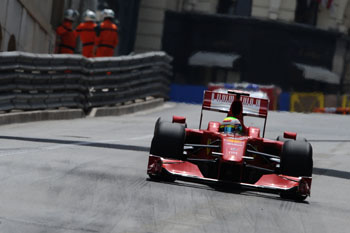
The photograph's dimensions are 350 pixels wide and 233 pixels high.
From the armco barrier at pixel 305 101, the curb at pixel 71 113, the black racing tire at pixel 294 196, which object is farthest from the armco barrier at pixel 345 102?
the black racing tire at pixel 294 196

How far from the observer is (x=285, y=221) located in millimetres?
7242

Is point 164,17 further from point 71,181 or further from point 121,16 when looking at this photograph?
point 71,181

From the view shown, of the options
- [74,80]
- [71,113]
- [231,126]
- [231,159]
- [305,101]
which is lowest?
[305,101]

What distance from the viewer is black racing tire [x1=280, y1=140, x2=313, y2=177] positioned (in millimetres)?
8938

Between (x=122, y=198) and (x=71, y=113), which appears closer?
(x=122, y=198)

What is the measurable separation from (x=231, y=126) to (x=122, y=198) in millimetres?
2571

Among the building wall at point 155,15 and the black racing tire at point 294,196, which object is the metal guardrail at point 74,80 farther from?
the building wall at point 155,15

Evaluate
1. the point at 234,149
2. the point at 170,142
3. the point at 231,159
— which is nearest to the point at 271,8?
the point at 170,142

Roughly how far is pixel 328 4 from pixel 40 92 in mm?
24581

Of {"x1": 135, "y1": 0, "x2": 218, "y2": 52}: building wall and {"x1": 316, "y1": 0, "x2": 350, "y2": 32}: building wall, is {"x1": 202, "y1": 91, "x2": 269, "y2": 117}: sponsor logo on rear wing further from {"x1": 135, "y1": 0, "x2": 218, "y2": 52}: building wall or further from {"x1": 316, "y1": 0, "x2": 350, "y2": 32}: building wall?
{"x1": 316, "y1": 0, "x2": 350, "y2": 32}: building wall

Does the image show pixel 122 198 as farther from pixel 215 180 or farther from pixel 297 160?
pixel 297 160

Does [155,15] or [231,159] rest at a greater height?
[155,15]

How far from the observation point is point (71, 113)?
61.2ft

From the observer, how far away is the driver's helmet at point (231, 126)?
979 cm
